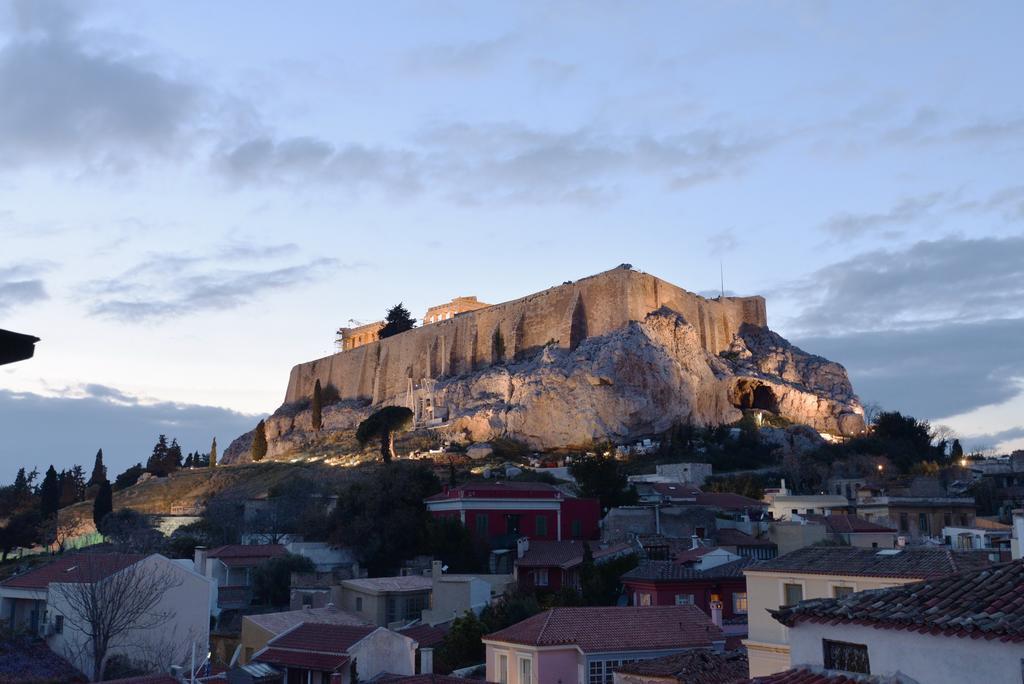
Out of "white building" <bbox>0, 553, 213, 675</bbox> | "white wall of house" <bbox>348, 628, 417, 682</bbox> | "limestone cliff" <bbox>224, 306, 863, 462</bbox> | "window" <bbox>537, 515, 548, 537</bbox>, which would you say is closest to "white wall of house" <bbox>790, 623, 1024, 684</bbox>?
"white wall of house" <bbox>348, 628, 417, 682</bbox>

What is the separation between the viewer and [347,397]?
103 metres

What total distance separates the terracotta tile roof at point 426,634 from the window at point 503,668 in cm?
399

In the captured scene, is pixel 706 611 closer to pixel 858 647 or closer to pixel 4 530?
pixel 858 647

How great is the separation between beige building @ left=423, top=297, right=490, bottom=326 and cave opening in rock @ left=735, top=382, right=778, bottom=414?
106 ft

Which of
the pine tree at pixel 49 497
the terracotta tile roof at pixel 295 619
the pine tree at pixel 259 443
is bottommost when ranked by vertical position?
the terracotta tile roof at pixel 295 619

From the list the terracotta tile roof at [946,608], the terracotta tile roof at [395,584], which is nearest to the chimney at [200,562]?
the terracotta tile roof at [395,584]

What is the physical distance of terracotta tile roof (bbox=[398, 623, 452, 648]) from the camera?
83.1 feet

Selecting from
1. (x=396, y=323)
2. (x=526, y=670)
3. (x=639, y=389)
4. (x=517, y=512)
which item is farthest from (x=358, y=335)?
(x=526, y=670)

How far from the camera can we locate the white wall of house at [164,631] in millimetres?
25031

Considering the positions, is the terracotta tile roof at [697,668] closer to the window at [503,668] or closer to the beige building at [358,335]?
the window at [503,668]

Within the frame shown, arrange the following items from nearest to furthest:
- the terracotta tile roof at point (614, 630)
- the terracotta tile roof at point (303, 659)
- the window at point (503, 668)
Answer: the terracotta tile roof at point (614, 630)
the terracotta tile roof at point (303, 659)
the window at point (503, 668)

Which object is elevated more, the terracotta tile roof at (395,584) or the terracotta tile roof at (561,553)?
the terracotta tile roof at (561,553)

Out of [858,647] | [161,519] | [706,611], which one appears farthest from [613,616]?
[161,519]

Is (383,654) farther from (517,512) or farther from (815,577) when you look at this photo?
(517,512)
